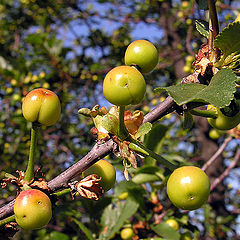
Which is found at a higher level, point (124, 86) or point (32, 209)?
point (124, 86)

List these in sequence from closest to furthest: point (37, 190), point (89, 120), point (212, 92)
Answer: point (212, 92)
point (37, 190)
point (89, 120)

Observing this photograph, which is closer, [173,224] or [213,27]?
[213,27]

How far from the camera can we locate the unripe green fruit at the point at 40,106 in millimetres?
739

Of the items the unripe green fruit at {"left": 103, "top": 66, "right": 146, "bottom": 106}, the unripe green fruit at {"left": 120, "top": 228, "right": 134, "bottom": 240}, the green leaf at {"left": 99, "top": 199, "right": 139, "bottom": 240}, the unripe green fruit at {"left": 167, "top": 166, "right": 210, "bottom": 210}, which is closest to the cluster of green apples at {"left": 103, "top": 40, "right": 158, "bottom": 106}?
the unripe green fruit at {"left": 103, "top": 66, "right": 146, "bottom": 106}

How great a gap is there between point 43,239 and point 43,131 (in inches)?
43.9

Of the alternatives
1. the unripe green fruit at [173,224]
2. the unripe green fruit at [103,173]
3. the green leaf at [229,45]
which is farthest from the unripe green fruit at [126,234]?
the green leaf at [229,45]

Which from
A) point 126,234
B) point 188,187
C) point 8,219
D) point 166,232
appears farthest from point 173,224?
point 8,219

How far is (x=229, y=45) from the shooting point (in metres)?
0.69

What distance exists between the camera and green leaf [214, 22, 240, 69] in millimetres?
656

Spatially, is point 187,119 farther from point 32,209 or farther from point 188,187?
point 32,209

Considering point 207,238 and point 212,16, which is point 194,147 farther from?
point 212,16

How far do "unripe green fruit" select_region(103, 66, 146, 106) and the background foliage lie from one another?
1.00 meters

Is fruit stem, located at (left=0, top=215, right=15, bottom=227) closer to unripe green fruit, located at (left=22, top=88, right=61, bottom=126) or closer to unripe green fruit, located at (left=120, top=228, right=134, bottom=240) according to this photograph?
unripe green fruit, located at (left=22, top=88, right=61, bottom=126)

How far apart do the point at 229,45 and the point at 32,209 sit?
0.57 meters
